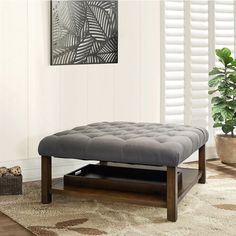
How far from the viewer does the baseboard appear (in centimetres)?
437

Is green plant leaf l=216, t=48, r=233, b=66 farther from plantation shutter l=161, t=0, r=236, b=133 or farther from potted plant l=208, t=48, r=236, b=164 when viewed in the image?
plantation shutter l=161, t=0, r=236, b=133

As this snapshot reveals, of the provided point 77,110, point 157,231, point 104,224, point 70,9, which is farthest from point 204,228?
point 70,9

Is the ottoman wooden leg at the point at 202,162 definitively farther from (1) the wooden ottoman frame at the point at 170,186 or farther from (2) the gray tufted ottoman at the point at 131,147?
(2) the gray tufted ottoman at the point at 131,147

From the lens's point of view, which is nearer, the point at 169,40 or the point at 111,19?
the point at 111,19

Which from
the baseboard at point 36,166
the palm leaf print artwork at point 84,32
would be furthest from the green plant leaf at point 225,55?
the baseboard at point 36,166

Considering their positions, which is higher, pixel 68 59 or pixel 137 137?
pixel 68 59

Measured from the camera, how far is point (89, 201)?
3.79 m

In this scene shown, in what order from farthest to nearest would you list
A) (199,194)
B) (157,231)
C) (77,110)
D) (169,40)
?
1. (169,40)
2. (77,110)
3. (199,194)
4. (157,231)

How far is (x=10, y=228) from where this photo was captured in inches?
128

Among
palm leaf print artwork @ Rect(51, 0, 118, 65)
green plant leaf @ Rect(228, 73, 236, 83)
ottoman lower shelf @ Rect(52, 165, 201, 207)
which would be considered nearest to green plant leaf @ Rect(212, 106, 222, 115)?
green plant leaf @ Rect(228, 73, 236, 83)

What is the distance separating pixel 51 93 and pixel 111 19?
818mm

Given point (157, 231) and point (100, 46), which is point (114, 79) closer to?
point (100, 46)

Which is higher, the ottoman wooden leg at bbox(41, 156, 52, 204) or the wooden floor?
the ottoman wooden leg at bbox(41, 156, 52, 204)

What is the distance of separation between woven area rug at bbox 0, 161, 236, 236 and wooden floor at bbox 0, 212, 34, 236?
0.12 ft
